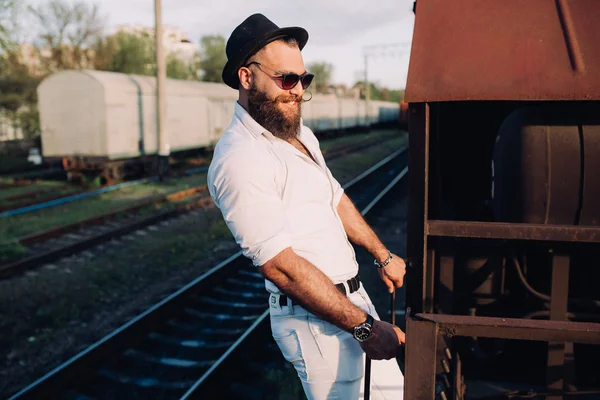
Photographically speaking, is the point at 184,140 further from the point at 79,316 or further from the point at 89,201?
the point at 79,316

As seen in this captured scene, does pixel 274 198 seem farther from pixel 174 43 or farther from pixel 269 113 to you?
pixel 174 43

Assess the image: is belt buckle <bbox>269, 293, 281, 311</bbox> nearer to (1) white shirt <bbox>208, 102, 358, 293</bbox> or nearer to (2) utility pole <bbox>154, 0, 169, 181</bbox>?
(1) white shirt <bbox>208, 102, 358, 293</bbox>

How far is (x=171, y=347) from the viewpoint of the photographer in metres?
5.32

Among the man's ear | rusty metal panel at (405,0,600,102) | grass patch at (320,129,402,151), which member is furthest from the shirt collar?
grass patch at (320,129,402,151)

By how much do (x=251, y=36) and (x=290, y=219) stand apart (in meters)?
0.81

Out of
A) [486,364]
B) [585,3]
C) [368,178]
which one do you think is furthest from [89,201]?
[585,3]

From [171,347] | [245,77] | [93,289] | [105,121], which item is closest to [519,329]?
[245,77]

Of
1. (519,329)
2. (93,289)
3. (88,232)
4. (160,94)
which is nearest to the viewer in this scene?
(519,329)

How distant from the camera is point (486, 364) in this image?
12.5 ft

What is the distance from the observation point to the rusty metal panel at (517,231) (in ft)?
7.39

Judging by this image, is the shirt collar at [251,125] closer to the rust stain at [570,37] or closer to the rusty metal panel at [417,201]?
the rusty metal panel at [417,201]

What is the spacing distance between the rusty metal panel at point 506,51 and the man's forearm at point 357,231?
0.81m

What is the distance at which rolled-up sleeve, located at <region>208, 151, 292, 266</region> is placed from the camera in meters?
2.04

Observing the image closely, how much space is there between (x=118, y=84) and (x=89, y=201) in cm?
495
